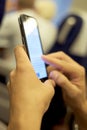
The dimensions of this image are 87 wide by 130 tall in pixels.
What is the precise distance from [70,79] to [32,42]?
0.16m

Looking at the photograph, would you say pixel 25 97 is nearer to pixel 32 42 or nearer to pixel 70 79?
pixel 32 42

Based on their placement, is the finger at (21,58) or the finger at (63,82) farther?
the finger at (63,82)

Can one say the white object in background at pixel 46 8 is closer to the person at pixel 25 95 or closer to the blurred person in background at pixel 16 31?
the blurred person in background at pixel 16 31

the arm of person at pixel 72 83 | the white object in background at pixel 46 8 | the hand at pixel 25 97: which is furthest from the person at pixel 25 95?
the white object in background at pixel 46 8

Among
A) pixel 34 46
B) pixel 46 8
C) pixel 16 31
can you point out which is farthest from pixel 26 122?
pixel 46 8

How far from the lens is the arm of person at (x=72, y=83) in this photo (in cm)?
66

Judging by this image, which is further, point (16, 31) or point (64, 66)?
point (16, 31)

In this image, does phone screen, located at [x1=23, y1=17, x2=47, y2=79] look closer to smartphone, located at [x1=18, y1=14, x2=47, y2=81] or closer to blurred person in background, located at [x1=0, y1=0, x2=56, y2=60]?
smartphone, located at [x1=18, y1=14, x2=47, y2=81]

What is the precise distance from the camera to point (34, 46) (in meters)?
0.59

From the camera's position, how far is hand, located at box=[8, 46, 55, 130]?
479 mm

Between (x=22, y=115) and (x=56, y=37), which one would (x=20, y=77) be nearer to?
(x=22, y=115)

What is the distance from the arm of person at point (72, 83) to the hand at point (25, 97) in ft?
0.52

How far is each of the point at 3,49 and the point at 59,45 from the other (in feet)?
0.73

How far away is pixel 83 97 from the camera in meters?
0.70
